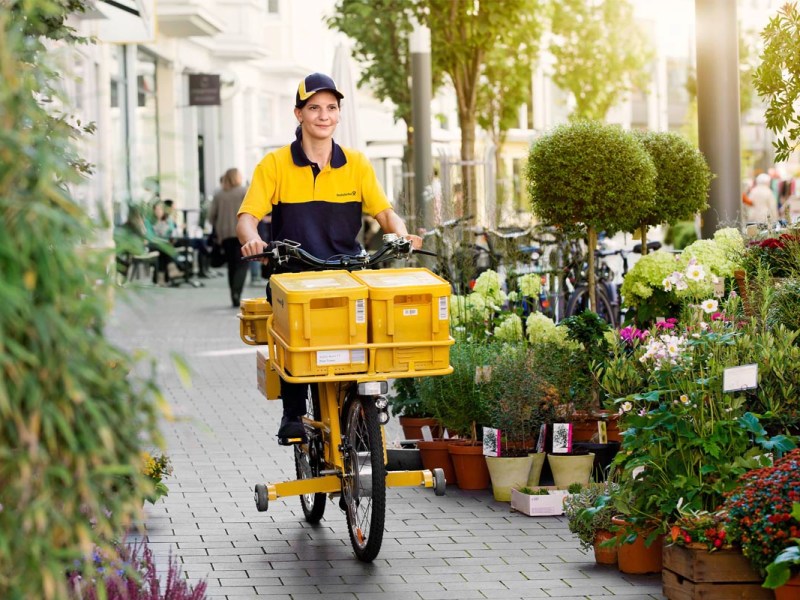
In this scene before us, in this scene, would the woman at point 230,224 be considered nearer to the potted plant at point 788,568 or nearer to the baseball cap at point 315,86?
the baseball cap at point 315,86

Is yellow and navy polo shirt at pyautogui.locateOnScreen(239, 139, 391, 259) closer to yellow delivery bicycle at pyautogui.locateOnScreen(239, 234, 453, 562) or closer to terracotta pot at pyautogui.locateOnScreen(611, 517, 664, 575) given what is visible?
yellow delivery bicycle at pyautogui.locateOnScreen(239, 234, 453, 562)

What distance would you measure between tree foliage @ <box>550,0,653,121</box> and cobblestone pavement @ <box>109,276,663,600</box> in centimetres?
3542

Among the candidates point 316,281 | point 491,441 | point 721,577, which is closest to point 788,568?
point 721,577

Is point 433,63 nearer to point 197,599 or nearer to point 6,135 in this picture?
point 197,599

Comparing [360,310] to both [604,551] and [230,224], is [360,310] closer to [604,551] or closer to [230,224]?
[604,551]

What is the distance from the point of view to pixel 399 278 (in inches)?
237

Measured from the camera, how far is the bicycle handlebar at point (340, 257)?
6.13 m

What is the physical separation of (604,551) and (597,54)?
39080 millimetres

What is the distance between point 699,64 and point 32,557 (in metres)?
8.63

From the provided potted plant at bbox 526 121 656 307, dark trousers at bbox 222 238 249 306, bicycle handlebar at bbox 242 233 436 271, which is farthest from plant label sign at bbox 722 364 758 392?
dark trousers at bbox 222 238 249 306

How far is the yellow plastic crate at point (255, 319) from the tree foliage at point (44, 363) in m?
3.70

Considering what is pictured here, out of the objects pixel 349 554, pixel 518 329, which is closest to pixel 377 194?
pixel 349 554

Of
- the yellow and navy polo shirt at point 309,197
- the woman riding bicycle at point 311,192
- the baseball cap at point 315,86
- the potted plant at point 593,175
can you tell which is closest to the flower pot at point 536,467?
the woman riding bicycle at point 311,192

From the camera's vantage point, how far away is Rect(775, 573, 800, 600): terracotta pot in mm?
4812
